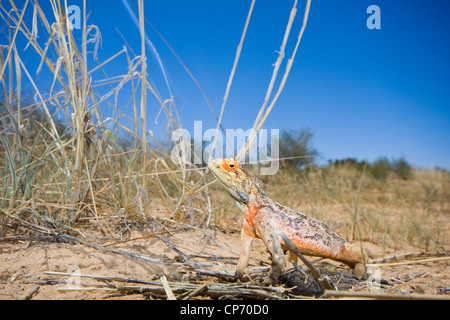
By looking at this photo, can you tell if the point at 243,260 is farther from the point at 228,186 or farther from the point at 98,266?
the point at 98,266

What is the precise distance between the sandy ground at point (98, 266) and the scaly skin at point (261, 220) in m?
0.34

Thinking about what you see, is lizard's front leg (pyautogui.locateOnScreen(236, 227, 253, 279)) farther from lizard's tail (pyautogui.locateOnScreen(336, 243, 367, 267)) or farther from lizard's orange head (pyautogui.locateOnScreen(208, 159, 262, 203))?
lizard's tail (pyautogui.locateOnScreen(336, 243, 367, 267))

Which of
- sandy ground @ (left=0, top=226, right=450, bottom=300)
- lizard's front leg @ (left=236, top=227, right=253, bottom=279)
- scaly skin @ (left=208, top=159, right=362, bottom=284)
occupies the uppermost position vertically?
scaly skin @ (left=208, top=159, right=362, bottom=284)

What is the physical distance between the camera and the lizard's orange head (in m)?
2.26

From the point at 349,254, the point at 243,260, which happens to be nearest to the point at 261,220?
the point at 243,260

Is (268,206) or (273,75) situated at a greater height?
(273,75)

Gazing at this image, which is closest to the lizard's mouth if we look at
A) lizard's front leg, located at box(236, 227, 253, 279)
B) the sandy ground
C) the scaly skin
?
the scaly skin

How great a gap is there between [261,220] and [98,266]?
133 centimetres

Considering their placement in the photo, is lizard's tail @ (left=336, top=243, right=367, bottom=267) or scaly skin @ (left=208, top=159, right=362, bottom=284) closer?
scaly skin @ (left=208, top=159, right=362, bottom=284)

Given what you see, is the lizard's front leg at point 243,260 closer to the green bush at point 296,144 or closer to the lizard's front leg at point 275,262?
the lizard's front leg at point 275,262
